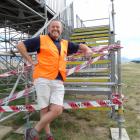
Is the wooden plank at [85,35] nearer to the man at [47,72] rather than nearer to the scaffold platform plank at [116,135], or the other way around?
the scaffold platform plank at [116,135]

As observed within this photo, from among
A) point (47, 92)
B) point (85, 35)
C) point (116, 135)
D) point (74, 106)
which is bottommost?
point (116, 135)

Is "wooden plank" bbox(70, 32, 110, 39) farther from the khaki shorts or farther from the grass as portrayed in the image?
the khaki shorts

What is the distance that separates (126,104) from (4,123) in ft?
12.6

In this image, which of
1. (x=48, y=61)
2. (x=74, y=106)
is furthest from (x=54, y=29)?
(x=74, y=106)

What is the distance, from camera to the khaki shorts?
3936mm

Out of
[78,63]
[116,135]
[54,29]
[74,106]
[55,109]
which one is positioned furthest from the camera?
[78,63]

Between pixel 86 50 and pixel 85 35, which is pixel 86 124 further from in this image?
pixel 85 35

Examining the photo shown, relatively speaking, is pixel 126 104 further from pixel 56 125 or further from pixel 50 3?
pixel 50 3

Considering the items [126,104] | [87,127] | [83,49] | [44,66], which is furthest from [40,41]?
[126,104]

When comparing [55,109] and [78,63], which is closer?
[55,109]

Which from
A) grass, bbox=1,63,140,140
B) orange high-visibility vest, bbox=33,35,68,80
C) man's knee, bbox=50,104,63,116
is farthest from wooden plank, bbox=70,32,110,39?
man's knee, bbox=50,104,63,116

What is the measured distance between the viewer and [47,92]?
3945 mm

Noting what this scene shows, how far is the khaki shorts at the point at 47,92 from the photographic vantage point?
3.94 metres

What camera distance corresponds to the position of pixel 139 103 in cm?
821
